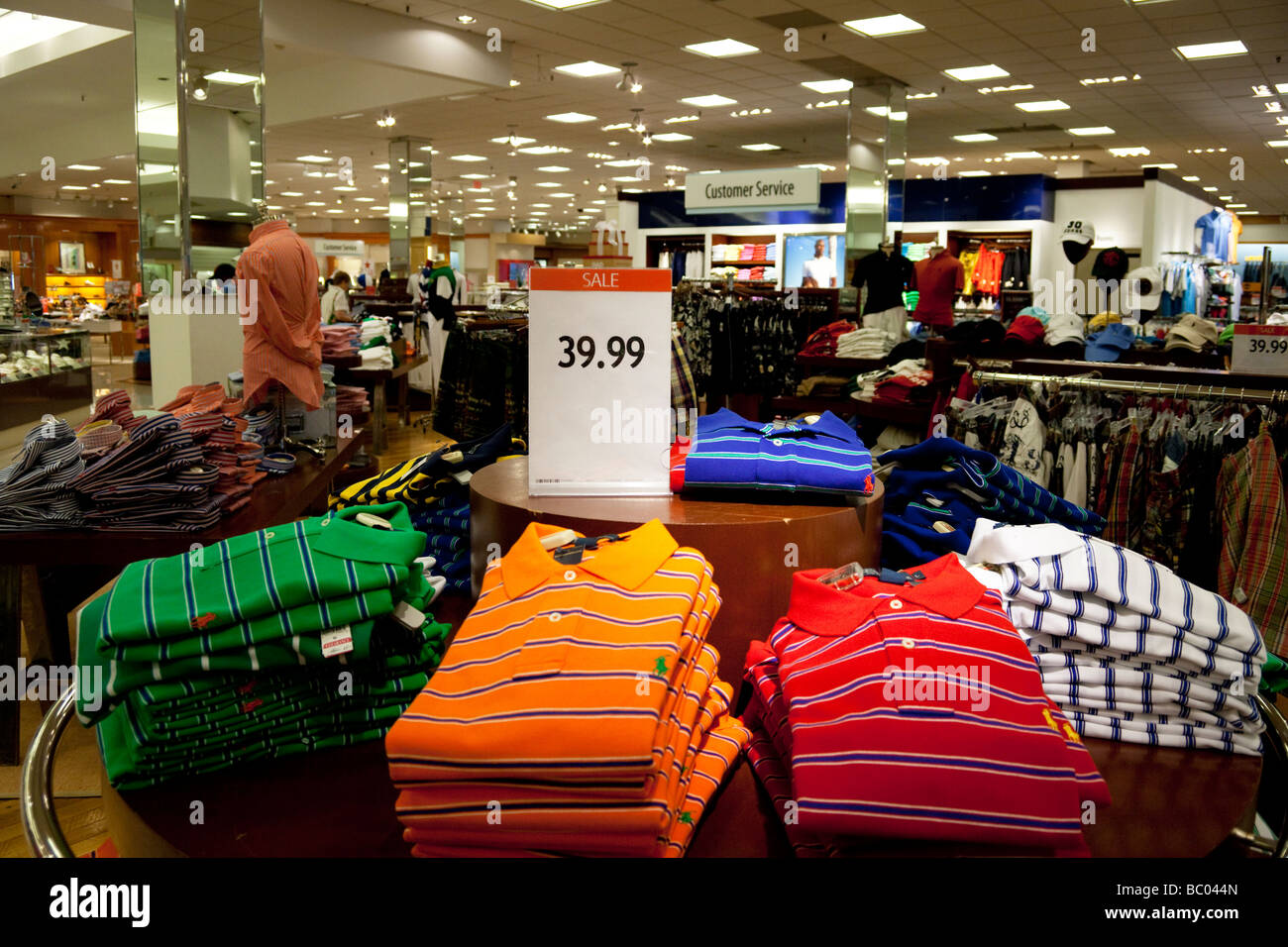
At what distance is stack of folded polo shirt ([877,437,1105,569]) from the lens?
1.88 metres

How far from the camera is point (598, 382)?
1.84m

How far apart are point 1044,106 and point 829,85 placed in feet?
9.23

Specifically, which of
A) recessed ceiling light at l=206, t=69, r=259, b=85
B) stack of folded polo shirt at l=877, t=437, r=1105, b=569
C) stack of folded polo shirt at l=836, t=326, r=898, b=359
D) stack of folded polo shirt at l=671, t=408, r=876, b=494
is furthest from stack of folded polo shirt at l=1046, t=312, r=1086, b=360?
recessed ceiling light at l=206, t=69, r=259, b=85

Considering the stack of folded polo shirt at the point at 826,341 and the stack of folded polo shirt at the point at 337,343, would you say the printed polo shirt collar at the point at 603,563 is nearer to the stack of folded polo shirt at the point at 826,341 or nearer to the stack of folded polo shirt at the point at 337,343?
the stack of folded polo shirt at the point at 826,341

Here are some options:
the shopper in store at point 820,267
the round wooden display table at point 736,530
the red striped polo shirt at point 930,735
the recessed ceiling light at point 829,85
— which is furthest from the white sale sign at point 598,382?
the shopper in store at point 820,267

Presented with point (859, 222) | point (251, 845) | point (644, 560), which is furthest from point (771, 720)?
point (859, 222)

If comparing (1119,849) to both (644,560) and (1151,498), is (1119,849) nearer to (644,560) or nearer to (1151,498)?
(644,560)

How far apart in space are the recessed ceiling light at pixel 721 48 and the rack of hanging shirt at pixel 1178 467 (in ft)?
23.0

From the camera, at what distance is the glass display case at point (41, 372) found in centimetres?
811

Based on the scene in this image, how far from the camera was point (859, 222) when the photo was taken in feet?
38.1

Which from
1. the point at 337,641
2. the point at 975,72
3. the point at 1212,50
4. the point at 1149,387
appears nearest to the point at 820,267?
the point at 975,72

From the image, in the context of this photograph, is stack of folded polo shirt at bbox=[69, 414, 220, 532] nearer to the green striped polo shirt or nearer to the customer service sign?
the green striped polo shirt

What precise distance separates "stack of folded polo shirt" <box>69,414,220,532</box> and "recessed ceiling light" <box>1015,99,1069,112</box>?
37.5 ft
